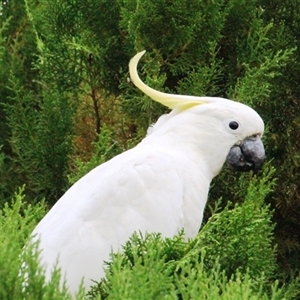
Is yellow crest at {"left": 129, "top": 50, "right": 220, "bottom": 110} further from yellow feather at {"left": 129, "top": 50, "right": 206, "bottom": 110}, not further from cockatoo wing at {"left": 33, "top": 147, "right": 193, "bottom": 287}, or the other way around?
cockatoo wing at {"left": 33, "top": 147, "right": 193, "bottom": 287}

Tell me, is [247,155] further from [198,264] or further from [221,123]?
[198,264]

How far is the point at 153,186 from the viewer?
2.14 m


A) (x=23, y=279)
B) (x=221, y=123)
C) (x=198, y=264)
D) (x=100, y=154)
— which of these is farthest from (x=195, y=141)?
(x=23, y=279)

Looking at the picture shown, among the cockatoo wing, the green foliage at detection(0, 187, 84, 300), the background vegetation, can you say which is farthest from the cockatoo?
the green foliage at detection(0, 187, 84, 300)

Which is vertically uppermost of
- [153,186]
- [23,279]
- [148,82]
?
[23,279]

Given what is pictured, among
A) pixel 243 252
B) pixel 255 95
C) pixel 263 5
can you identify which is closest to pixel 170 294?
pixel 243 252

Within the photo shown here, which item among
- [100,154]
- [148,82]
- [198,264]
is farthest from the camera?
[100,154]

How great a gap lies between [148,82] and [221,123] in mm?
366

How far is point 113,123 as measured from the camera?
10.0 ft

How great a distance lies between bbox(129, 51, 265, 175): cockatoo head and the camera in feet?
7.52

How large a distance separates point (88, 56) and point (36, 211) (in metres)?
0.96

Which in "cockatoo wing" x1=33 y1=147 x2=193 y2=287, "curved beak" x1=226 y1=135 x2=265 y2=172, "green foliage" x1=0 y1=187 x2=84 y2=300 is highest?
"green foliage" x1=0 y1=187 x2=84 y2=300

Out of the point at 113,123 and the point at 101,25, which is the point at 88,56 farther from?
the point at 113,123

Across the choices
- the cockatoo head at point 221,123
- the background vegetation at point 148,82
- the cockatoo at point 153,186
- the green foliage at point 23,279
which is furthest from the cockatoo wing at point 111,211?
the green foliage at point 23,279
